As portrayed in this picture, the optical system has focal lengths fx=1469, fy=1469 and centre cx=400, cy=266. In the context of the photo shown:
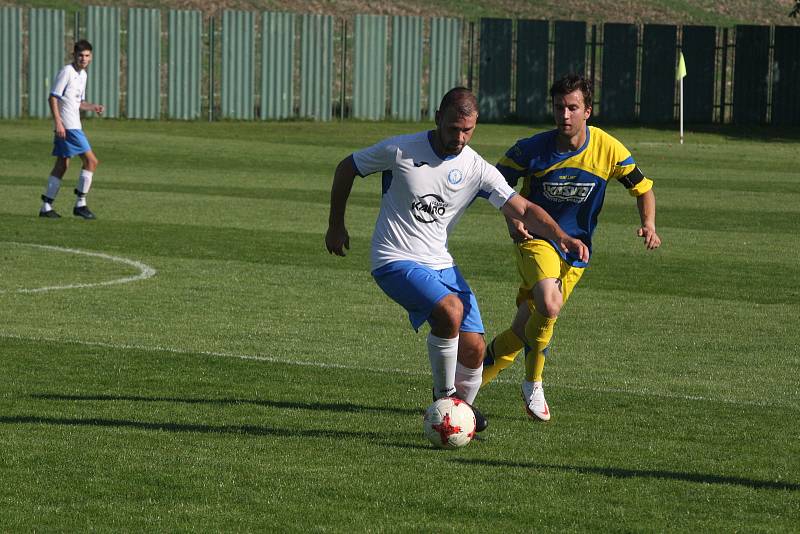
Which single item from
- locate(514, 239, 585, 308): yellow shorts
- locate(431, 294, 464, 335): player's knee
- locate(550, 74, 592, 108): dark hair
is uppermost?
locate(550, 74, 592, 108): dark hair

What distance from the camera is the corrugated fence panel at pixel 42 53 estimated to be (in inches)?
1543

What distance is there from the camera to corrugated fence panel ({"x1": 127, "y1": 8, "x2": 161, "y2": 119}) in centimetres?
4031

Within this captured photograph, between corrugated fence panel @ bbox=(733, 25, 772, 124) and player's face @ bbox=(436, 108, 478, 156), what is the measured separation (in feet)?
130

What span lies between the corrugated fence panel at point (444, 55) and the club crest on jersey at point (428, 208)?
37028 mm

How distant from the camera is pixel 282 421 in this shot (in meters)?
8.05

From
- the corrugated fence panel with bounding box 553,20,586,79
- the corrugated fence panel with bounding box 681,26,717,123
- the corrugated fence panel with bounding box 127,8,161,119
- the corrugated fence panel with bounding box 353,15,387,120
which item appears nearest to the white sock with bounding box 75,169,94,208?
the corrugated fence panel with bounding box 127,8,161,119

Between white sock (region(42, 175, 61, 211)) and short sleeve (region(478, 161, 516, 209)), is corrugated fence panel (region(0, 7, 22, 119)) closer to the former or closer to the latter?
white sock (region(42, 175, 61, 211))

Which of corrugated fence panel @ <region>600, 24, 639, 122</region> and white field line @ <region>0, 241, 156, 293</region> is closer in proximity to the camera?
white field line @ <region>0, 241, 156, 293</region>

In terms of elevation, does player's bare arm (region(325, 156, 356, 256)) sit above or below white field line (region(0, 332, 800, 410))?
above


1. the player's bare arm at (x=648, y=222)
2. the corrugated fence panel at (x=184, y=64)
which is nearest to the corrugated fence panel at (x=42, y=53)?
the corrugated fence panel at (x=184, y=64)

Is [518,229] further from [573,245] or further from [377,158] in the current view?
[377,158]

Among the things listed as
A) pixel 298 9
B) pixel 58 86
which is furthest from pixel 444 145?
pixel 298 9

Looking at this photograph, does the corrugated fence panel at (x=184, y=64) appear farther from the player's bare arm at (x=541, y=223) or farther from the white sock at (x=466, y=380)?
the player's bare arm at (x=541, y=223)

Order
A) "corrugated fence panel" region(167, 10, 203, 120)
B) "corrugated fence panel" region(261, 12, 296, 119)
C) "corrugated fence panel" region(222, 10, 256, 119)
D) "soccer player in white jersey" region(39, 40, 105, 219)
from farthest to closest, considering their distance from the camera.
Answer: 1. "corrugated fence panel" region(261, 12, 296, 119)
2. "corrugated fence panel" region(222, 10, 256, 119)
3. "corrugated fence panel" region(167, 10, 203, 120)
4. "soccer player in white jersey" region(39, 40, 105, 219)
